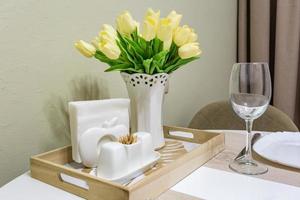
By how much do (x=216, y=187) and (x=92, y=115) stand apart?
31 cm

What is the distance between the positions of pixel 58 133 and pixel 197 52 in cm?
44

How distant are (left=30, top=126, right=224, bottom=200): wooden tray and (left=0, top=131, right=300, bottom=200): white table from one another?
1cm

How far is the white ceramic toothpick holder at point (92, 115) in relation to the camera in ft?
2.24

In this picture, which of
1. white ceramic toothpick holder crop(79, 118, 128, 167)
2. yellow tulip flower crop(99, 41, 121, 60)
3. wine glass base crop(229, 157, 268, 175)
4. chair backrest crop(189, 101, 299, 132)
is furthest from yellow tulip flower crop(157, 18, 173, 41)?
chair backrest crop(189, 101, 299, 132)

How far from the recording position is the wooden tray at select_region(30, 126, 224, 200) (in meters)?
0.53

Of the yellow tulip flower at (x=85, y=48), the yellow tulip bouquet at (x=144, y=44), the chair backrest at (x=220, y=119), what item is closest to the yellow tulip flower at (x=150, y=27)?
the yellow tulip bouquet at (x=144, y=44)

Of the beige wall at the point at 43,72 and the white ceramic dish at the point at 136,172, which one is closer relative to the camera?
the white ceramic dish at the point at 136,172

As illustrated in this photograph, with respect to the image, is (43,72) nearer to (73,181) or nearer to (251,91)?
(73,181)

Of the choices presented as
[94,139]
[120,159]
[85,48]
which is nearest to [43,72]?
[85,48]

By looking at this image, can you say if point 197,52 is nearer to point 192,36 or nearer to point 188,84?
point 192,36

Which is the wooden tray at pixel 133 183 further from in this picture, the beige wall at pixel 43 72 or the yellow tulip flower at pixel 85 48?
the yellow tulip flower at pixel 85 48

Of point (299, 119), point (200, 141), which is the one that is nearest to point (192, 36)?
point (200, 141)

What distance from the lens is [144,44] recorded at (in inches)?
29.6

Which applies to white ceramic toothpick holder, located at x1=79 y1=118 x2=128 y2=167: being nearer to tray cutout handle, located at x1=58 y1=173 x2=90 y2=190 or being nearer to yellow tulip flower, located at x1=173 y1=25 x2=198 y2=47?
tray cutout handle, located at x1=58 y1=173 x2=90 y2=190
